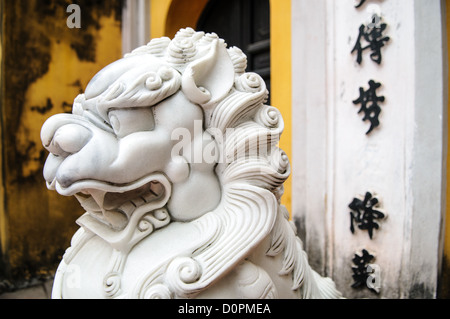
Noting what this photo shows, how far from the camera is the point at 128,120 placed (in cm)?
Result: 94

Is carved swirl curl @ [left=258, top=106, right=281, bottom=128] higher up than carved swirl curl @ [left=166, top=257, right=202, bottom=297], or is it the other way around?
carved swirl curl @ [left=258, top=106, right=281, bottom=128]

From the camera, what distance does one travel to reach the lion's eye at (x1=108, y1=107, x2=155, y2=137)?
3.08 ft

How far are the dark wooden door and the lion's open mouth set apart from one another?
2.03 meters

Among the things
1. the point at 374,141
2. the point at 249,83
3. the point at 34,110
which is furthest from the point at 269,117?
the point at 34,110

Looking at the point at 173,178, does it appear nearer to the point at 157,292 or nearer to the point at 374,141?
the point at 157,292

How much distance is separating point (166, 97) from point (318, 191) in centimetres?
144

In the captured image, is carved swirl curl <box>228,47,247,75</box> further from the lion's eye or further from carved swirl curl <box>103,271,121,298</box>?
carved swirl curl <box>103,271,121,298</box>

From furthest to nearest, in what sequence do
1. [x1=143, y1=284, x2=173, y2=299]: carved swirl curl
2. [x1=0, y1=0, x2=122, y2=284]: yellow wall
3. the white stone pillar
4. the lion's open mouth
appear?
[x1=0, y1=0, x2=122, y2=284]: yellow wall, the white stone pillar, the lion's open mouth, [x1=143, y1=284, x2=173, y2=299]: carved swirl curl

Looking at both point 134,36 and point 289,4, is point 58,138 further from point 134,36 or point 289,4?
point 134,36

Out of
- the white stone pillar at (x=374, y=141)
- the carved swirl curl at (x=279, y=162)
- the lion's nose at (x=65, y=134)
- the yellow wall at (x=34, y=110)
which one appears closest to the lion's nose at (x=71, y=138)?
the lion's nose at (x=65, y=134)

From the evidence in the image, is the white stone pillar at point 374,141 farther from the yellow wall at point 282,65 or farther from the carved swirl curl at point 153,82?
the carved swirl curl at point 153,82

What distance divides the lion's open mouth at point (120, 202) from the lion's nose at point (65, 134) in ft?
0.47

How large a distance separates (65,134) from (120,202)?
0.24m

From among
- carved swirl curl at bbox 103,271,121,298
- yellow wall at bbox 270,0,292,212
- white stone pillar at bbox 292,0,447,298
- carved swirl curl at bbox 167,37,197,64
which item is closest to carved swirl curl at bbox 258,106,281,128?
carved swirl curl at bbox 167,37,197,64
